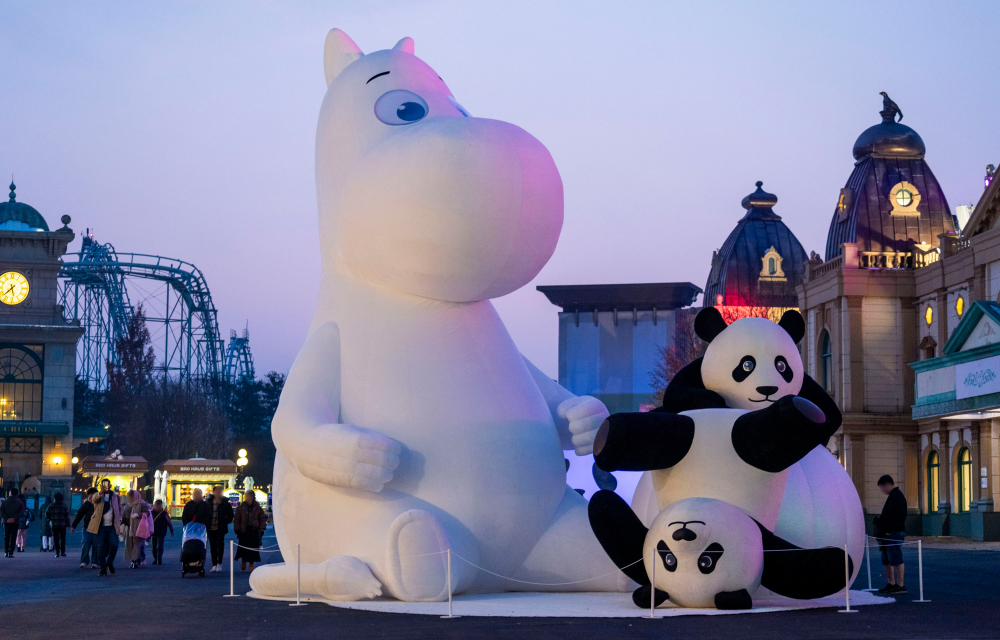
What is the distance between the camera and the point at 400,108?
11.0m

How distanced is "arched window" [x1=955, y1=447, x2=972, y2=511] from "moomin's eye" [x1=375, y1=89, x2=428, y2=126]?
27093 mm

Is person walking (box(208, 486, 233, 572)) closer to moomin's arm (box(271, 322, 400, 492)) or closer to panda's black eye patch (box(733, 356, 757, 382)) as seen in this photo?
moomin's arm (box(271, 322, 400, 492))

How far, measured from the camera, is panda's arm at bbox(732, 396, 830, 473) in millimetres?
8992

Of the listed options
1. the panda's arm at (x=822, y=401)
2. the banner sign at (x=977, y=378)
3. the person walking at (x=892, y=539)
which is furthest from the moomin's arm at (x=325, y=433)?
the banner sign at (x=977, y=378)

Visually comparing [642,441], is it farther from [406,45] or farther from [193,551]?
[193,551]

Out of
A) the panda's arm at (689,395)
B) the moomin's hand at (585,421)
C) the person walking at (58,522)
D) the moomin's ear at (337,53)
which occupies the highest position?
the moomin's ear at (337,53)

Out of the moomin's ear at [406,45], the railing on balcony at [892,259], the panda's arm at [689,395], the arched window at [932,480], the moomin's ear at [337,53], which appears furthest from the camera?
the railing on balcony at [892,259]

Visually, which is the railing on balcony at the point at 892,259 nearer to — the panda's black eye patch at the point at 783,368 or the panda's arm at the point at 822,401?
the panda's arm at the point at 822,401

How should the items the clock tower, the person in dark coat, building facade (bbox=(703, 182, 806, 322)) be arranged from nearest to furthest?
A: the person in dark coat
the clock tower
building facade (bbox=(703, 182, 806, 322))

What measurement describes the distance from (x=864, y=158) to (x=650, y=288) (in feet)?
100

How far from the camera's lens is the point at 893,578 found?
12.6 meters

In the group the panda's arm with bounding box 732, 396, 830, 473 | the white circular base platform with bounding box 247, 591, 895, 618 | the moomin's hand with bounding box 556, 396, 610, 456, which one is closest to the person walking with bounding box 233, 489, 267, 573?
the white circular base platform with bounding box 247, 591, 895, 618

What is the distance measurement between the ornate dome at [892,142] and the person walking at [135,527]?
2846cm

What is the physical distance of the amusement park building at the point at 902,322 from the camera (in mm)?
32500
